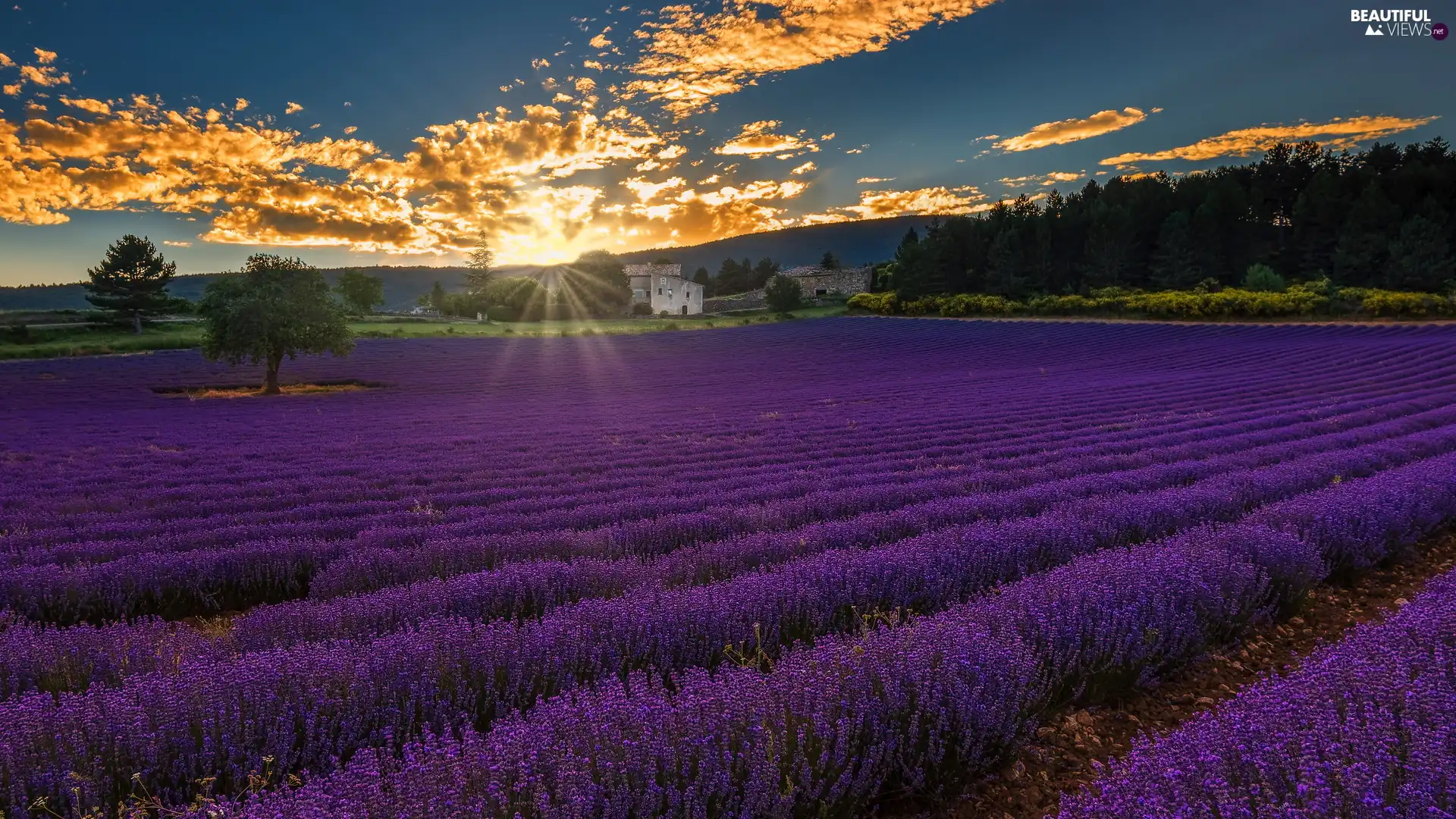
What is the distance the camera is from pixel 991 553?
3629mm

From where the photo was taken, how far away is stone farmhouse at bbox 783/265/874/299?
224 feet

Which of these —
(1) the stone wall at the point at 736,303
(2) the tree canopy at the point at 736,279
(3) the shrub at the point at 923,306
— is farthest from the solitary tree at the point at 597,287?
(3) the shrub at the point at 923,306

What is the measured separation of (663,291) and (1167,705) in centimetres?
6585

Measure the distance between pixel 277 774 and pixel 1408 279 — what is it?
56.1 meters

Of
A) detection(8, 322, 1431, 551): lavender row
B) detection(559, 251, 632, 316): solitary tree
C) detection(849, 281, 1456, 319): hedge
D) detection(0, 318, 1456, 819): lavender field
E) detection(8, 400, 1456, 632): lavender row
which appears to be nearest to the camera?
detection(0, 318, 1456, 819): lavender field

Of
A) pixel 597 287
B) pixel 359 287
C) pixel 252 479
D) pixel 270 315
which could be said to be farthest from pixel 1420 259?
pixel 359 287

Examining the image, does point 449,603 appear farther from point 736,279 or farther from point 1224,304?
point 736,279

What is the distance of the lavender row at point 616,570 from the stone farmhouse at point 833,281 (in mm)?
60660

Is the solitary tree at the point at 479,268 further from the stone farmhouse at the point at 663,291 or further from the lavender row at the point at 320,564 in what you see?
the lavender row at the point at 320,564

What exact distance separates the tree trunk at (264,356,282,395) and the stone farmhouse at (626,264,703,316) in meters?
44.2

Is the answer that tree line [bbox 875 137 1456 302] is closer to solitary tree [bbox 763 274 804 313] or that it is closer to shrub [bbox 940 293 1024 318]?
shrub [bbox 940 293 1024 318]

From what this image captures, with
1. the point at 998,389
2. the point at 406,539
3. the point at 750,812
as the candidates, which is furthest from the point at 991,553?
the point at 998,389

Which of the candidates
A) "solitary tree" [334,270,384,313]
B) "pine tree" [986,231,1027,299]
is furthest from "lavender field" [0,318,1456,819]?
"solitary tree" [334,270,384,313]

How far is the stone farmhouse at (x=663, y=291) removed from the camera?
6656 centimetres
